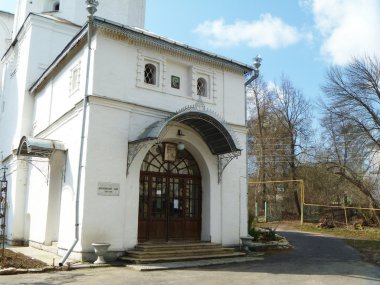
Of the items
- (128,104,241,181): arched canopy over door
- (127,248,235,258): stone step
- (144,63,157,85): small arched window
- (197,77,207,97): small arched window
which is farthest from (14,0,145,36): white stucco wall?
(127,248,235,258): stone step

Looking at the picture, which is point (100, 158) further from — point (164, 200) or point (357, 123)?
point (357, 123)

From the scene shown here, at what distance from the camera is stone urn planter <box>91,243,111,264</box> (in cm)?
1053

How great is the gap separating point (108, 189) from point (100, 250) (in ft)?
5.56

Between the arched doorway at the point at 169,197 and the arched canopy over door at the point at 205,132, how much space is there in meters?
→ 0.88

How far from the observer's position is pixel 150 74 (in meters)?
13.2

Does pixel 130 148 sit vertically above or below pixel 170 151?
below

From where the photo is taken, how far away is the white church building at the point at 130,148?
11430 millimetres

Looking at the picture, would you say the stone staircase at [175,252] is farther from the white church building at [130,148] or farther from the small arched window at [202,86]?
the small arched window at [202,86]

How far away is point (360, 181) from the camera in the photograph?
2538cm

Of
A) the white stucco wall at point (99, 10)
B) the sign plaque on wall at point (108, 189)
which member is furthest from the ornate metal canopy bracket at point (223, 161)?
the white stucco wall at point (99, 10)

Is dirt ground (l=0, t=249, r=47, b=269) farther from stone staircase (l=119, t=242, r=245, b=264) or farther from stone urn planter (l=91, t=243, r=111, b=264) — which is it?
stone staircase (l=119, t=242, r=245, b=264)

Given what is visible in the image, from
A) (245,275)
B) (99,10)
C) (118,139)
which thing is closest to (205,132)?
(118,139)

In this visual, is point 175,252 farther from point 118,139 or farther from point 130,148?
point 118,139

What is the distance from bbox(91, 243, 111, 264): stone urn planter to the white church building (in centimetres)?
41
